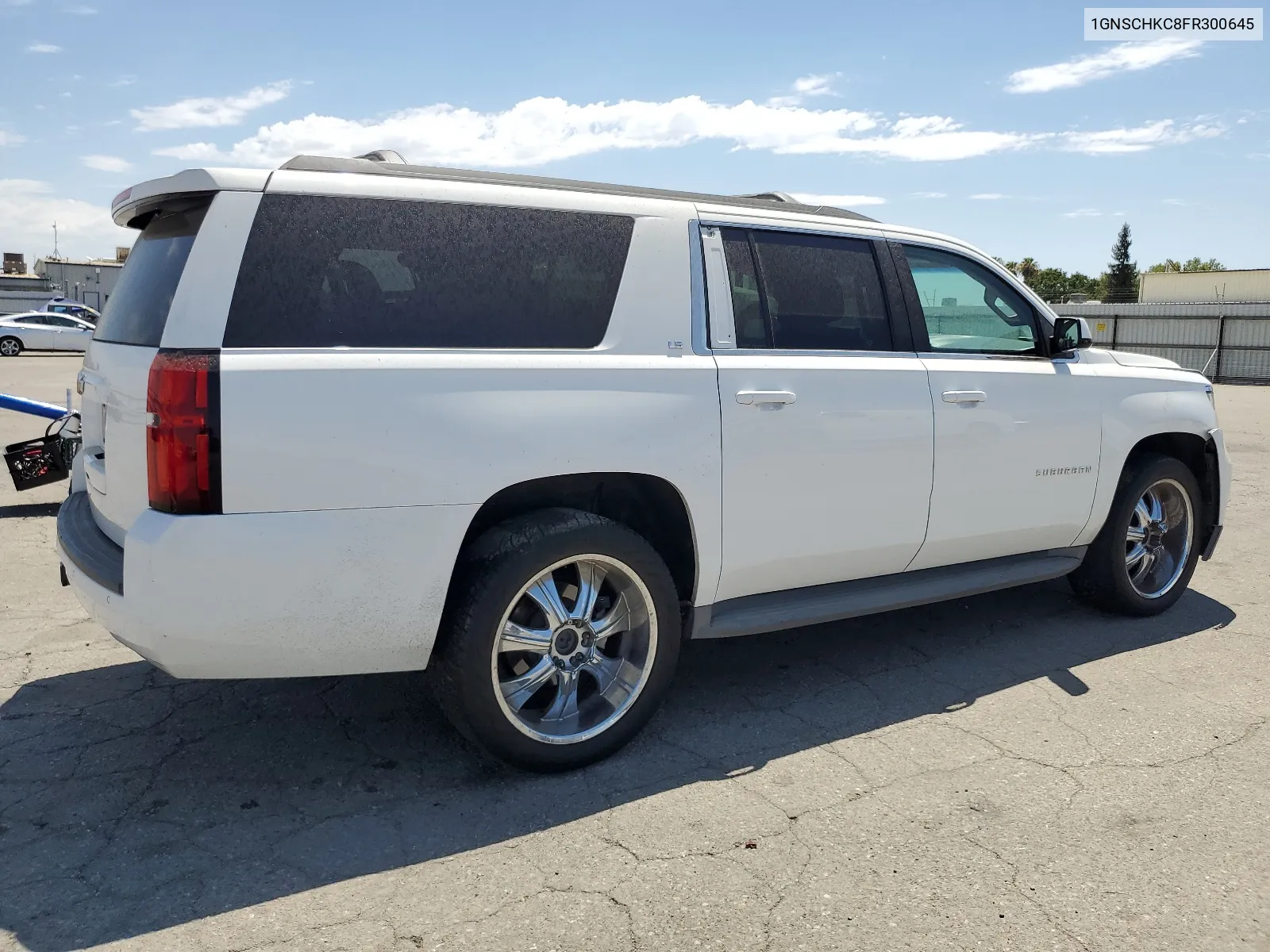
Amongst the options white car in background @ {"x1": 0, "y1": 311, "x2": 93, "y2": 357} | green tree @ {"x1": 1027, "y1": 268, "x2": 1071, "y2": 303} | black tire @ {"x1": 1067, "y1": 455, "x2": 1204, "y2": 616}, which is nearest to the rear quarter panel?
black tire @ {"x1": 1067, "y1": 455, "x2": 1204, "y2": 616}

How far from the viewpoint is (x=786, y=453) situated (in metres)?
3.79

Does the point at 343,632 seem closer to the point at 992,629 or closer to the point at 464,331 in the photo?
the point at 464,331

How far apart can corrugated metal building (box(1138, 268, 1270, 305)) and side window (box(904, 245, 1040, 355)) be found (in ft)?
159

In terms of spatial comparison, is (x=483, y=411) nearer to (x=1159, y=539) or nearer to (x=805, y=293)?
(x=805, y=293)

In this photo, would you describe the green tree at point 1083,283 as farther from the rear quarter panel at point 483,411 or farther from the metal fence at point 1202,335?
the rear quarter panel at point 483,411

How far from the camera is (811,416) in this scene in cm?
385

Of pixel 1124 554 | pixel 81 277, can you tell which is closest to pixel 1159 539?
pixel 1124 554

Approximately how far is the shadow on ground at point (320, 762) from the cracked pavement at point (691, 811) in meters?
0.01

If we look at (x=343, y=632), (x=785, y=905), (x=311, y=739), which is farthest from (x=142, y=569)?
(x=785, y=905)

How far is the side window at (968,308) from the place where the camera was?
14.8ft

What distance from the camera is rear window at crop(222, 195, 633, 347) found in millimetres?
3021

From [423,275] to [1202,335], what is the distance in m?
32.7

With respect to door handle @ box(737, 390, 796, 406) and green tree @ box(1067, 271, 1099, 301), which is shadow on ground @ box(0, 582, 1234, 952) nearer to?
door handle @ box(737, 390, 796, 406)

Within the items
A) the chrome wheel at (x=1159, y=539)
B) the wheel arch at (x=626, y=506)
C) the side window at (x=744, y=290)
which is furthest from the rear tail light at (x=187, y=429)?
the chrome wheel at (x=1159, y=539)
